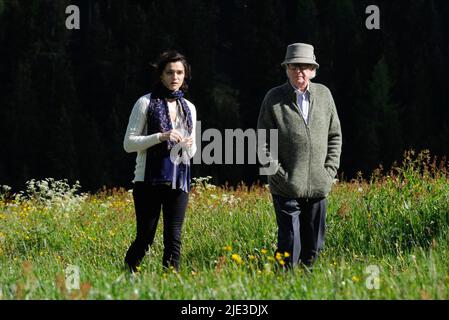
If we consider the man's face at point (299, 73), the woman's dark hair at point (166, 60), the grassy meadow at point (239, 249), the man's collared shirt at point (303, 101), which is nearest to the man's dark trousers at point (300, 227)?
the grassy meadow at point (239, 249)

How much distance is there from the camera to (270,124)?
5383 millimetres

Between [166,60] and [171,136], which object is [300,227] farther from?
[166,60]

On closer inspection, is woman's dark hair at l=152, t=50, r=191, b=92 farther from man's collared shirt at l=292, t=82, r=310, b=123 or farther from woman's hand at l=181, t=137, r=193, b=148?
man's collared shirt at l=292, t=82, r=310, b=123

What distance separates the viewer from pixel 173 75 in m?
5.45

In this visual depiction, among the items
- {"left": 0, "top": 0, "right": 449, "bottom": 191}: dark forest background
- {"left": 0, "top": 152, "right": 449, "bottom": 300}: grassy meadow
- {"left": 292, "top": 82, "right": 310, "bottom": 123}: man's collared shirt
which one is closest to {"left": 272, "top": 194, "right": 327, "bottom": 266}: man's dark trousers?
{"left": 0, "top": 152, "right": 449, "bottom": 300}: grassy meadow

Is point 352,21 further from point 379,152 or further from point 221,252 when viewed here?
point 221,252

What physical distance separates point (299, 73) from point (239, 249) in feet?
6.53

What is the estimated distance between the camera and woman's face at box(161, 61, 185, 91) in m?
5.45

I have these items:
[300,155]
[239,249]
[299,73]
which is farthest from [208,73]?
[300,155]

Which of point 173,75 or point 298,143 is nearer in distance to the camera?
point 298,143

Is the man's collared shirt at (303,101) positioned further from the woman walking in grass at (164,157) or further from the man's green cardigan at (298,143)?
the woman walking in grass at (164,157)

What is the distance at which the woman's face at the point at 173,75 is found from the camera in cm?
545
